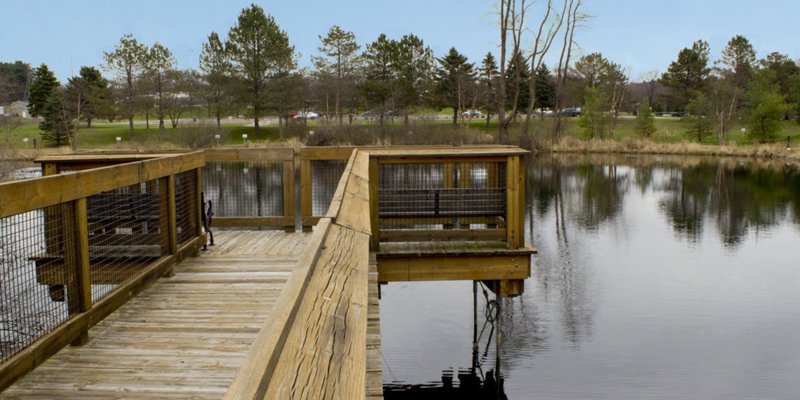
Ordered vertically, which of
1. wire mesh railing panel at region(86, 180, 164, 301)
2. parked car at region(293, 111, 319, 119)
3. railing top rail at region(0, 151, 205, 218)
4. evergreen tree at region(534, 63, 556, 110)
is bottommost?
wire mesh railing panel at region(86, 180, 164, 301)

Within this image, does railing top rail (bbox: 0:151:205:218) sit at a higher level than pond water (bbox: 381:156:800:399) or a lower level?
higher

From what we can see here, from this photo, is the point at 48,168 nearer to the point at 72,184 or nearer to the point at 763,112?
the point at 72,184

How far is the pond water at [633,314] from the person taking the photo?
955cm

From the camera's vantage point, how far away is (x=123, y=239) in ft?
23.5

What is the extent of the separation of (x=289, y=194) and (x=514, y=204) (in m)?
3.54

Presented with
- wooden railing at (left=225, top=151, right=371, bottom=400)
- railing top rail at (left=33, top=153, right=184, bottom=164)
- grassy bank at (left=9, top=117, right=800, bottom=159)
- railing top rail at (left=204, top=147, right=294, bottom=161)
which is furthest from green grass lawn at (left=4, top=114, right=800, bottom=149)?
wooden railing at (left=225, top=151, right=371, bottom=400)

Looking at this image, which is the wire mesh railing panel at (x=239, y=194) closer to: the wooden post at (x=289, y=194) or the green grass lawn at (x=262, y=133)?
the wooden post at (x=289, y=194)

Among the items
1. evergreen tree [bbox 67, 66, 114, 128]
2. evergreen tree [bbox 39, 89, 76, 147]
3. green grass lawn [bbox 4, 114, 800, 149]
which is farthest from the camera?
evergreen tree [bbox 67, 66, 114, 128]

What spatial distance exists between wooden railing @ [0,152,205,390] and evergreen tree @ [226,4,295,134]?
44.8 m

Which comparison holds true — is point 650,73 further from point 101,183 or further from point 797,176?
point 101,183

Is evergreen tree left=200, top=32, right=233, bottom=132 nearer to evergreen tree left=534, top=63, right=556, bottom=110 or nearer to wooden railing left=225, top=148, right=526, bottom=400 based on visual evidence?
evergreen tree left=534, top=63, right=556, bottom=110

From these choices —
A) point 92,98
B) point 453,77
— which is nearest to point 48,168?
point 92,98

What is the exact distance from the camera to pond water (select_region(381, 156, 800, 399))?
9555 millimetres

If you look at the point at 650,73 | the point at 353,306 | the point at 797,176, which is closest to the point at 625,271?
the point at 353,306
